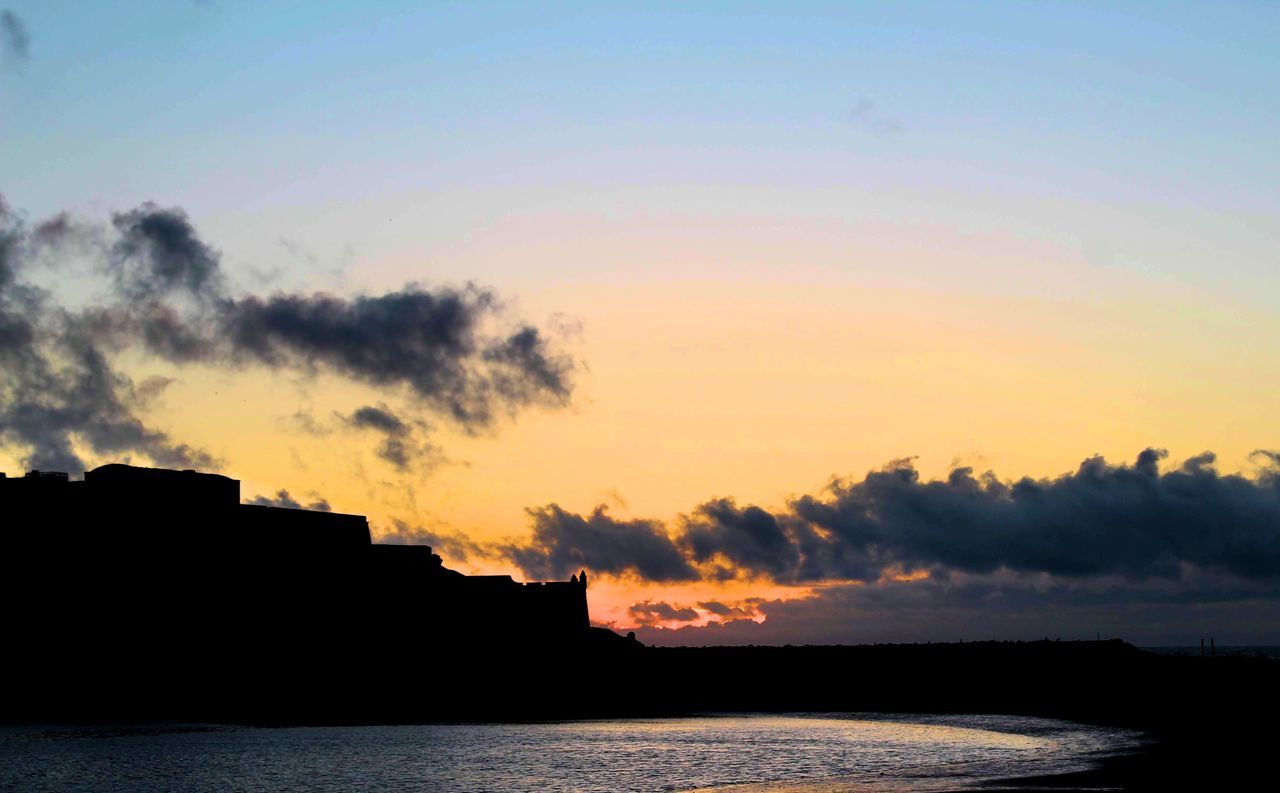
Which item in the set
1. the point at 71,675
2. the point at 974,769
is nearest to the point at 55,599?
the point at 71,675

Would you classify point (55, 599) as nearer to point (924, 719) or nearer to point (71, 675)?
point (71, 675)

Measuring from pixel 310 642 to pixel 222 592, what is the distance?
7648 mm

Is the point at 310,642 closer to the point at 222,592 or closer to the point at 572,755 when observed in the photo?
the point at 222,592

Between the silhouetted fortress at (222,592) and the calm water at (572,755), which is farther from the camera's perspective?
the silhouetted fortress at (222,592)

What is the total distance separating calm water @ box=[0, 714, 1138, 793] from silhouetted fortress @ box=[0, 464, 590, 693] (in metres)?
15.1

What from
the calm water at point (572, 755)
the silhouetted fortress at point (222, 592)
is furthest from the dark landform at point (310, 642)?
the calm water at point (572, 755)

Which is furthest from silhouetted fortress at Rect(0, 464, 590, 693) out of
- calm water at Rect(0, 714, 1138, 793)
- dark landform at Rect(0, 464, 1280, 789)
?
calm water at Rect(0, 714, 1138, 793)

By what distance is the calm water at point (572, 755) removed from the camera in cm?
4488

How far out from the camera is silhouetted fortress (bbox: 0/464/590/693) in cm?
9112

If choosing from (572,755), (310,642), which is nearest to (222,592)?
(310,642)

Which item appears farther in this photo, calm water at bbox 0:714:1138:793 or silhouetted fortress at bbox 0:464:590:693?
silhouetted fortress at bbox 0:464:590:693

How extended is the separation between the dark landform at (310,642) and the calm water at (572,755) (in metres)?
13.7

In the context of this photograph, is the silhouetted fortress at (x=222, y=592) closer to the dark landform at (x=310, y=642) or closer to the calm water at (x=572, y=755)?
the dark landform at (x=310, y=642)

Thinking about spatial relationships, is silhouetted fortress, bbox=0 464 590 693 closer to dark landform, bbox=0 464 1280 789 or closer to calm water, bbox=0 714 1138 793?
dark landform, bbox=0 464 1280 789
